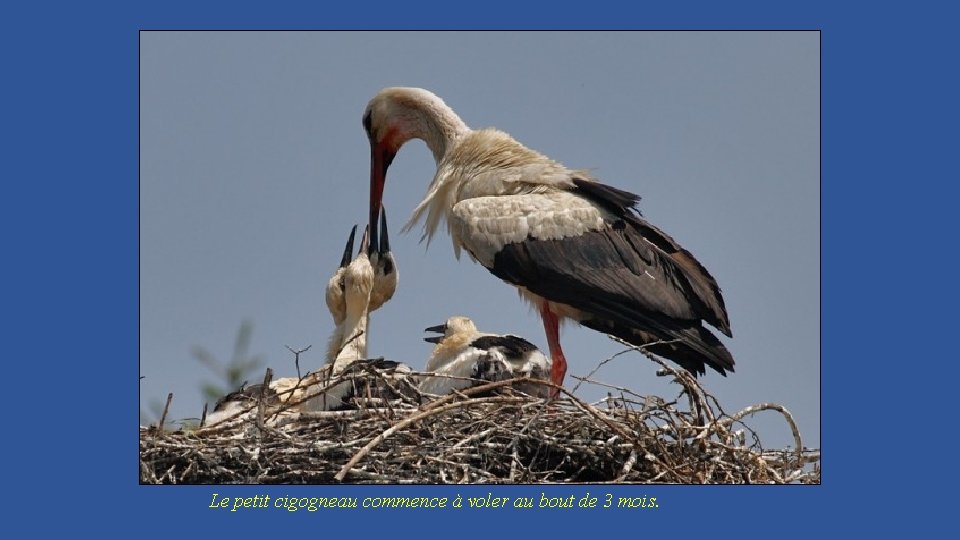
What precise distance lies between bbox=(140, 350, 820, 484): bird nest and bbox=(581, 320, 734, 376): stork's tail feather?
1.59 ft

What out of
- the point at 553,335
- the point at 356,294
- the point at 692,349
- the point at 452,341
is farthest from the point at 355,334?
the point at 692,349

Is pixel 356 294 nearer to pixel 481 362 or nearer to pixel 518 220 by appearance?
pixel 518 220

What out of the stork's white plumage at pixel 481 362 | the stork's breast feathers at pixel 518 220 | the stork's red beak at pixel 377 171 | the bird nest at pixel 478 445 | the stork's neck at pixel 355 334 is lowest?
the bird nest at pixel 478 445

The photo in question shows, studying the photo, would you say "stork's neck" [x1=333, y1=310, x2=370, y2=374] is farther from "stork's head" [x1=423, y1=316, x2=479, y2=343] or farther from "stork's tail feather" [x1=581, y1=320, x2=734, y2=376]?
"stork's tail feather" [x1=581, y1=320, x2=734, y2=376]

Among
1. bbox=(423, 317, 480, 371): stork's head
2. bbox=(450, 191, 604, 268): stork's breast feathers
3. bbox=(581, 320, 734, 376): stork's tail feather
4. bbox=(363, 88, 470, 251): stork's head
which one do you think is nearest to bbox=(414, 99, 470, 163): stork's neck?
bbox=(363, 88, 470, 251): stork's head

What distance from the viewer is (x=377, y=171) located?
7.86 meters

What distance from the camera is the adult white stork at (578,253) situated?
656cm

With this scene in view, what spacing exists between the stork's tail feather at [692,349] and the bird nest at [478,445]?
0.49 meters

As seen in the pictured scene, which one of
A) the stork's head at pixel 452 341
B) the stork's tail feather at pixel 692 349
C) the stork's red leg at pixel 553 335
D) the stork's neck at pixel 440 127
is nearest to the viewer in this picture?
the stork's tail feather at pixel 692 349

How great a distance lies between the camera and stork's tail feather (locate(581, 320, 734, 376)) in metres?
6.47

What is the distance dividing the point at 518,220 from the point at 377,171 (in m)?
1.37

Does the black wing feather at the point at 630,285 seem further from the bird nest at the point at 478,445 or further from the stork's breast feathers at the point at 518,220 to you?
the bird nest at the point at 478,445

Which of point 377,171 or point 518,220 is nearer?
point 518,220

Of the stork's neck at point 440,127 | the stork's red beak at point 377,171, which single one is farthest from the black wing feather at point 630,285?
the stork's red beak at point 377,171
